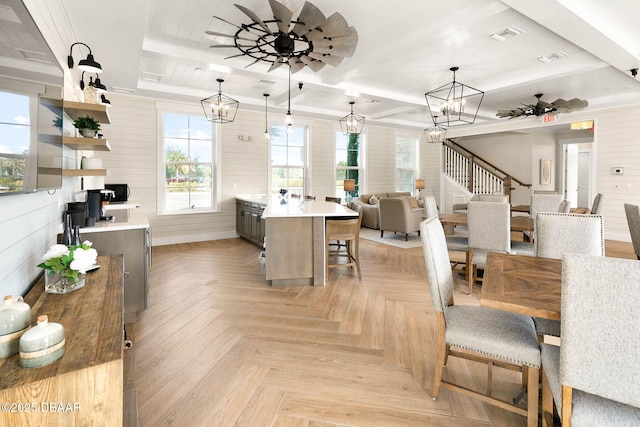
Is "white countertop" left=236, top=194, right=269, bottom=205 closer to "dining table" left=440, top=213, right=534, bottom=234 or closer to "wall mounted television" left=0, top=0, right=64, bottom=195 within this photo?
"dining table" left=440, top=213, right=534, bottom=234

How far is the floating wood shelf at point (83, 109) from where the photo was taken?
2648 mm

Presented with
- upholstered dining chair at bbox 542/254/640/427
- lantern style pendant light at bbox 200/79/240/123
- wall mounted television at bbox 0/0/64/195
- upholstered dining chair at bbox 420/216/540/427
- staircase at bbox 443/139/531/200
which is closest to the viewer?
upholstered dining chair at bbox 542/254/640/427

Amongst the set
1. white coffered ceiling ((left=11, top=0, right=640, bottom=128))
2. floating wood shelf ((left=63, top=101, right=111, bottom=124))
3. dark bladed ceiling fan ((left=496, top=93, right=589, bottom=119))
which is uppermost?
white coffered ceiling ((left=11, top=0, right=640, bottom=128))

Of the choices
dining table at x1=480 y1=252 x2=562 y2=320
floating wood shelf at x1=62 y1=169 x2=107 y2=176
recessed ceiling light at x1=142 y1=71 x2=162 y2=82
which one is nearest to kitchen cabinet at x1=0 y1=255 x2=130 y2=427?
dining table at x1=480 y1=252 x2=562 y2=320

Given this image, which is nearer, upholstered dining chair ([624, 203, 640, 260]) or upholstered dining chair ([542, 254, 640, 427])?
upholstered dining chair ([542, 254, 640, 427])

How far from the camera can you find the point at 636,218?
11.3ft

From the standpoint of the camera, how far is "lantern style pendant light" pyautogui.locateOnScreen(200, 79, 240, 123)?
5.51m

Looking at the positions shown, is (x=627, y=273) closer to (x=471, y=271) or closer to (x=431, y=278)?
(x=431, y=278)

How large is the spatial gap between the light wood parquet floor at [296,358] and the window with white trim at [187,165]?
293 cm

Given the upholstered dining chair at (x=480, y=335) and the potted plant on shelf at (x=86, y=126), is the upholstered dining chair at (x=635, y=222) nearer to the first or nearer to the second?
the upholstered dining chair at (x=480, y=335)

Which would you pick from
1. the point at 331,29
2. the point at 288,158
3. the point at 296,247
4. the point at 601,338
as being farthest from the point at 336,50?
the point at 288,158

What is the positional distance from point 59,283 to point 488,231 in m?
3.66

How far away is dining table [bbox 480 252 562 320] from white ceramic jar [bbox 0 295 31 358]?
5.80ft

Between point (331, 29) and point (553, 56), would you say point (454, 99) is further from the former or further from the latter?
point (331, 29)
